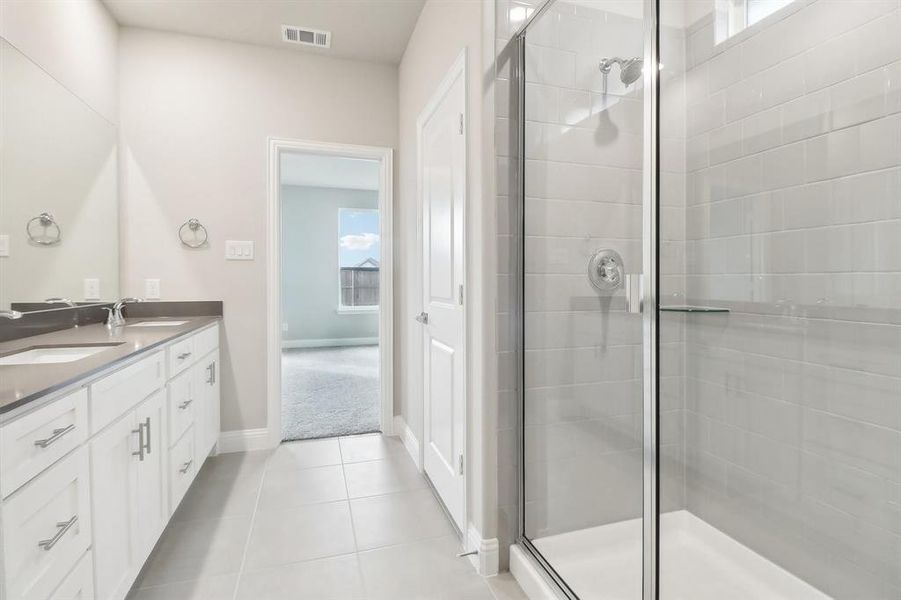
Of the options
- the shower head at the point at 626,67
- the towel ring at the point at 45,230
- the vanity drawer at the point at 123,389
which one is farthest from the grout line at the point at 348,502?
the shower head at the point at 626,67

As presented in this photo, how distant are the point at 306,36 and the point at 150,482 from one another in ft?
8.51

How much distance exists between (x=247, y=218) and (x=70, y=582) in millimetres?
2228

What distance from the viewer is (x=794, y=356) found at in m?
1.57

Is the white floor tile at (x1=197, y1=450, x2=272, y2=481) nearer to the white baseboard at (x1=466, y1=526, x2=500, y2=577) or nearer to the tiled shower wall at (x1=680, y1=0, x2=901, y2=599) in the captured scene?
the white baseboard at (x1=466, y1=526, x2=500, y2=577)

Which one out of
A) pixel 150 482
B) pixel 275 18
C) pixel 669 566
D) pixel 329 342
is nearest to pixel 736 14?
pixel 669 566

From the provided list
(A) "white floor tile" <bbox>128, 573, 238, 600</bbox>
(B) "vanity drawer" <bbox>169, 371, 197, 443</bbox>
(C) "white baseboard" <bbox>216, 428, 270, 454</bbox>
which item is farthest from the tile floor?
(B) "vanity drawer" <bbox>169, 371, 197, 443</bbox>

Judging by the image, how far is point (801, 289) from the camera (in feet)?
5.03

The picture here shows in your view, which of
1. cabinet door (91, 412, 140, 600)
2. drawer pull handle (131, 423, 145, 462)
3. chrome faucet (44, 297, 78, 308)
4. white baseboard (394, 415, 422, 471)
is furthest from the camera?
white baseboard (394, 415, 422, 471)

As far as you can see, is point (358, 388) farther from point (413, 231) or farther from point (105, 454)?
point (105, 454)

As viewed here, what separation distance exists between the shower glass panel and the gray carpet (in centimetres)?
193

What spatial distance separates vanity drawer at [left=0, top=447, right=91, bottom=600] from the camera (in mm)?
910

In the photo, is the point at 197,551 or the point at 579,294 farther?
the point at 197,551

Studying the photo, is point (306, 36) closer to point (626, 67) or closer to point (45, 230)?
point (45, 230)

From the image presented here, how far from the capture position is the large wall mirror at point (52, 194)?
1.83 metres
